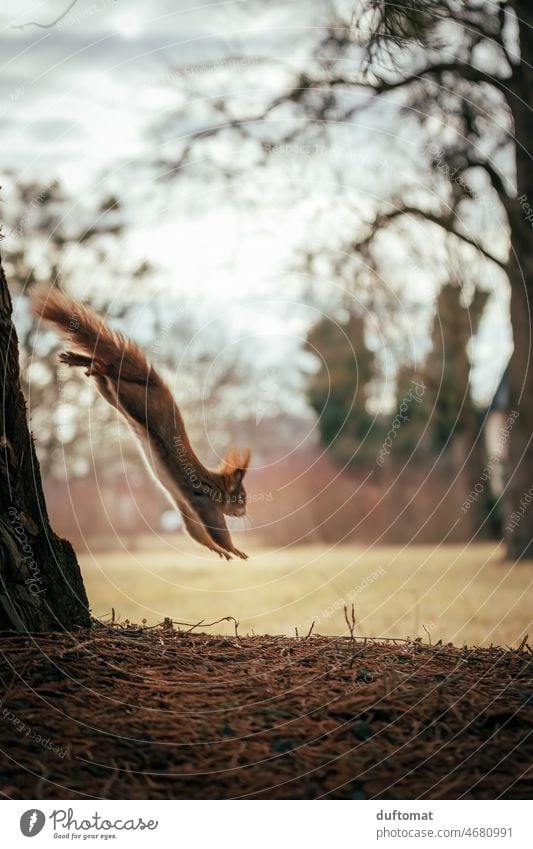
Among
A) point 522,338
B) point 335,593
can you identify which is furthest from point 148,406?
point 522,338

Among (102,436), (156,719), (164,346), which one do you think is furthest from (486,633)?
(102,436)

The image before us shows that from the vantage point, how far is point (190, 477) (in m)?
4.14

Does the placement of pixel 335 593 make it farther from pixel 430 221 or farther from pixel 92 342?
pixel 92 342

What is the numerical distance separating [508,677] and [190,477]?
1701 mm

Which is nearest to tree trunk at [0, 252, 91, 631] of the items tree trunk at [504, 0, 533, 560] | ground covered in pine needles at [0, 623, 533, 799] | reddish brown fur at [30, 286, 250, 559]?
ground covered in pine needles at [0, 623, 533, 799]

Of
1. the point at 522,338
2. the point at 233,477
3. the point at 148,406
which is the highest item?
the point at 522,338

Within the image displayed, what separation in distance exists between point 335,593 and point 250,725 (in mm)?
9202

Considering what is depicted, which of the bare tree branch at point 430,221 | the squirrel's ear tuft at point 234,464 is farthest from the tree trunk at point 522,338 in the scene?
the squirrel's ear tuft at point 234,464

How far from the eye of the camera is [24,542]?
3.84 meters

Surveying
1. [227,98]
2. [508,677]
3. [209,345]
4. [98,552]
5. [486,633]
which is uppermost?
[227,98]

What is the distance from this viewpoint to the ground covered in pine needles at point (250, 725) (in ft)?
9.65

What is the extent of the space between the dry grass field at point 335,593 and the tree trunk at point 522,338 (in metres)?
0.75

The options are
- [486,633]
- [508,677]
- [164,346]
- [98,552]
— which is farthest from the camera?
[98,552]
